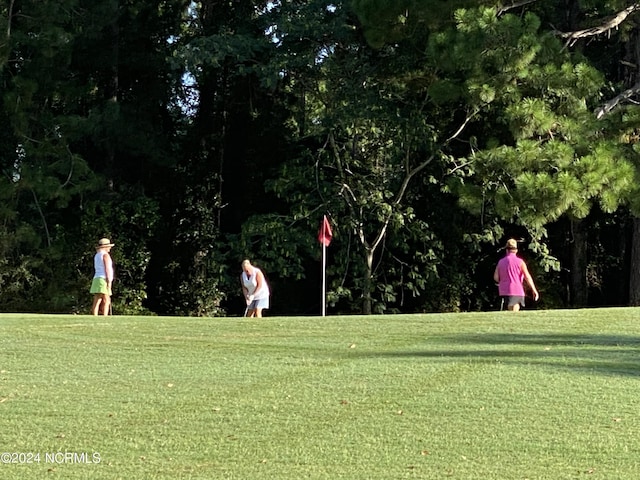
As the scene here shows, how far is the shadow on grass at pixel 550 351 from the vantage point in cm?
902

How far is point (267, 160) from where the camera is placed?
24.8 m

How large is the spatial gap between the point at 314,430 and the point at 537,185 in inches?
349

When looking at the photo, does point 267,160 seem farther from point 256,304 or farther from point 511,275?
point 511,275

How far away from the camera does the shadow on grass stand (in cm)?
902

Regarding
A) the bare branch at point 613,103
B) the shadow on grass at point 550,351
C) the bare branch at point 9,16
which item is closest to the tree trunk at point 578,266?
the bare branch at point 613,103

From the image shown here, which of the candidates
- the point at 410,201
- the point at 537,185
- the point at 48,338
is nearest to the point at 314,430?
the point at 48,338

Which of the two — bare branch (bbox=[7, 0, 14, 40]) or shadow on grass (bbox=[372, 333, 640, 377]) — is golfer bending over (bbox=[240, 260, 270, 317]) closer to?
shadow on grass (bbox=[372, 333, 640, 377])

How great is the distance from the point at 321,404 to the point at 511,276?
26.7 feet

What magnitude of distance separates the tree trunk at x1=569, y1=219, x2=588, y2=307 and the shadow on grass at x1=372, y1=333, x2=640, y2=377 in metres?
13.1

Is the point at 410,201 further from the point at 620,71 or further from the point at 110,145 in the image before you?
the point at 110,145

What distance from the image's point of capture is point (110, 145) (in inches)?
939

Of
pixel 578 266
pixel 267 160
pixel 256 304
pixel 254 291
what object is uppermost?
pixel 267 160

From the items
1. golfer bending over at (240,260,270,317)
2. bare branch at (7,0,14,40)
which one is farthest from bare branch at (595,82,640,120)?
bare branch at (7,0,14,40)

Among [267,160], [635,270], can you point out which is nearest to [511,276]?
[635,270]
